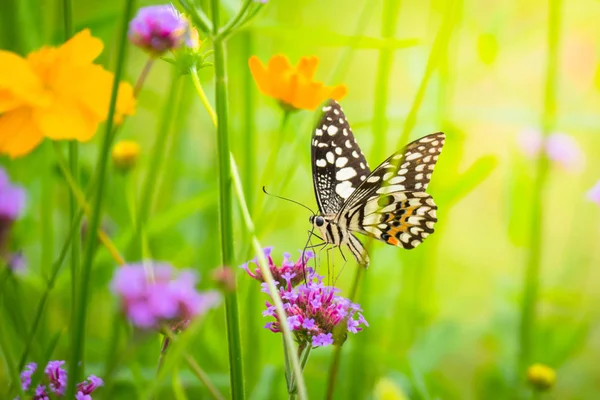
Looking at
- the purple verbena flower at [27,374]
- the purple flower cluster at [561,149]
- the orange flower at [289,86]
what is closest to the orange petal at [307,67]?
→ the orange flower at [289,86]

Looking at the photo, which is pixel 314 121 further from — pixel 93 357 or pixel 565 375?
pixel 565 375

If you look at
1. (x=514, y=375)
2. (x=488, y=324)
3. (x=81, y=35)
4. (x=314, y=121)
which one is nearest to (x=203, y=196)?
(x=314, y=121)

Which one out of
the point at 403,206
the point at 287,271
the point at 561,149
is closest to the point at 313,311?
the point at 287,271

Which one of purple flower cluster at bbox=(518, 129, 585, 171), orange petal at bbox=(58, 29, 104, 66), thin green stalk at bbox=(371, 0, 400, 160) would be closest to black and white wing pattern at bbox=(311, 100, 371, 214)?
thin green stalk at bbox=(371, 0, 400, 160)

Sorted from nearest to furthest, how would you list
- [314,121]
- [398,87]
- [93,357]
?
[314,121] → [93,357] → [398,87]

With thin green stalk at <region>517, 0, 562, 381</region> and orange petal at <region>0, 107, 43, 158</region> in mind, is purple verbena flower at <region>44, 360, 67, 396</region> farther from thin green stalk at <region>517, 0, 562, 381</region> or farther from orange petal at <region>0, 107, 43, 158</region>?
thin green stalk at <region>517, 0, 562, 381</region>

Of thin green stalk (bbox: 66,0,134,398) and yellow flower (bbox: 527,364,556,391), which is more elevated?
thin green stalk (bbox: 66,0,134,398)
